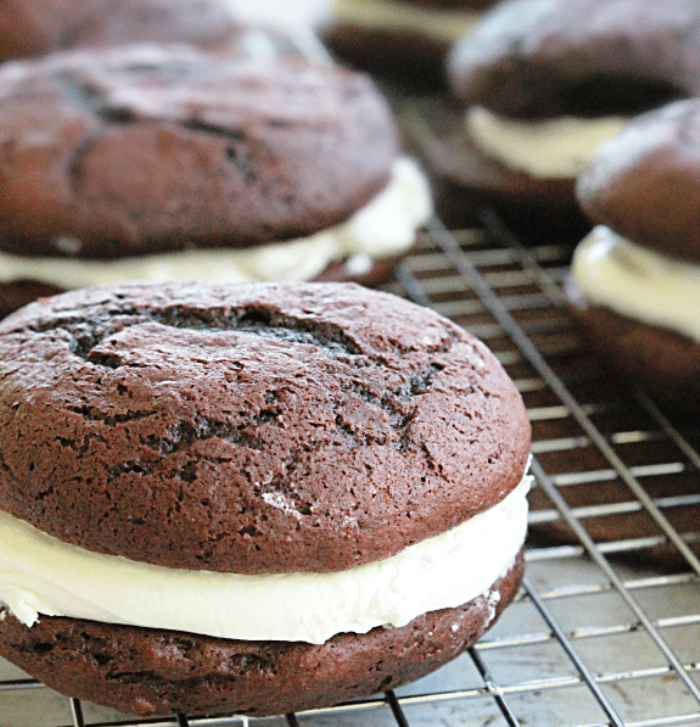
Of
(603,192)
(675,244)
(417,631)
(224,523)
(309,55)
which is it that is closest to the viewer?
(224,523)

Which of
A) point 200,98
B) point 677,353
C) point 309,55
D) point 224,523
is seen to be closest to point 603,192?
point 677,353

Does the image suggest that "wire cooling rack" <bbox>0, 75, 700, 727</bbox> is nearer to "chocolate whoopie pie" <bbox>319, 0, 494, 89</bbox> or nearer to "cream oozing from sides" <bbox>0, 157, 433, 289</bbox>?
"cream oozing from sides" <bbox>0, 157, 433, 289</bbox>

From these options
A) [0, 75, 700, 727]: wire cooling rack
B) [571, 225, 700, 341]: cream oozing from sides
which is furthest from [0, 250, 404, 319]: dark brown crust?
[571, 225, 700, 341]: cream oozing from sides

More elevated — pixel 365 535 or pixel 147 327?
pixel 147 327

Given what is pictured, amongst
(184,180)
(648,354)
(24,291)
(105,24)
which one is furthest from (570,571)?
(105,24)

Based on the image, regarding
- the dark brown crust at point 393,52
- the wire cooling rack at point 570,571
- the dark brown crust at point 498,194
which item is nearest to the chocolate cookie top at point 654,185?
the wire cooling rack at point 570,571

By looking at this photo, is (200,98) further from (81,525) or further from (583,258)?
(81,525)

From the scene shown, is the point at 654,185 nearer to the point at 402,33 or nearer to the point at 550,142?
the point at 550,142
